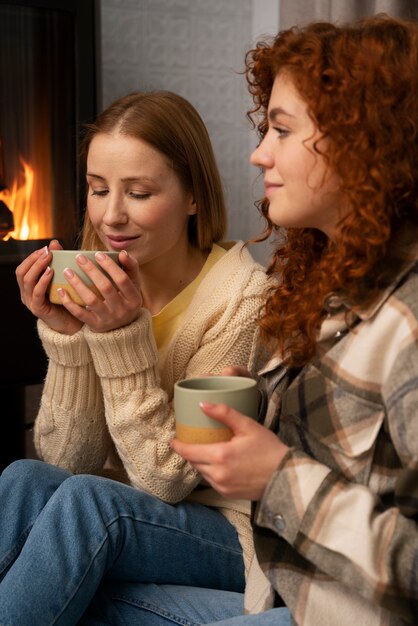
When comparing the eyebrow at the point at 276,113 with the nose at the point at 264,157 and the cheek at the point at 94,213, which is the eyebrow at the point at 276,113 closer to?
the nose at the point at 264,157

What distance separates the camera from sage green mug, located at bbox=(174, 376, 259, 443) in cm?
91

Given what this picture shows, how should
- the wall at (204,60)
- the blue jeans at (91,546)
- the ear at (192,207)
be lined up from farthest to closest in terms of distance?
the wall at (204,60), the ear at (192,207), the blue jeans at (91,546)

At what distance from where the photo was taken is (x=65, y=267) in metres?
1.23

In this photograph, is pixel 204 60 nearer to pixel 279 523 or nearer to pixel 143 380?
pixel 143 380

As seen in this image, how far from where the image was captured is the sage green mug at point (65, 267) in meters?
1.21

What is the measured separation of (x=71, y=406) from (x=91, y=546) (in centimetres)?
26

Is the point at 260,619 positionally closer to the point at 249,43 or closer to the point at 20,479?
the point at 20,479

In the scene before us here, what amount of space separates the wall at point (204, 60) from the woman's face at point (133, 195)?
107 centimetres

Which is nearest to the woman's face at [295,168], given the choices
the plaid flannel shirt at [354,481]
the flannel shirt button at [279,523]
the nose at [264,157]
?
the nose at [264,157]

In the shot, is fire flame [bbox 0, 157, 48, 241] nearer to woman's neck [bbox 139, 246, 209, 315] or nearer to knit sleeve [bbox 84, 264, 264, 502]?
woman's neck [bbox 139, 246, 209, 315]

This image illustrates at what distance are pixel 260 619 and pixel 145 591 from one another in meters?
0.31

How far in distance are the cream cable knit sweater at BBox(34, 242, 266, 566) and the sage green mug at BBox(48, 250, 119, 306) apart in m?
0.07

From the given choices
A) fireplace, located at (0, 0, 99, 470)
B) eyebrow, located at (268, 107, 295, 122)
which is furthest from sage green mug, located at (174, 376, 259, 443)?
fireplace, located at (0, 0, 99, 470)

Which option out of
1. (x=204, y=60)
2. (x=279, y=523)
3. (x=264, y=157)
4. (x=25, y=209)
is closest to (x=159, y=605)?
(x=279, y=523)
